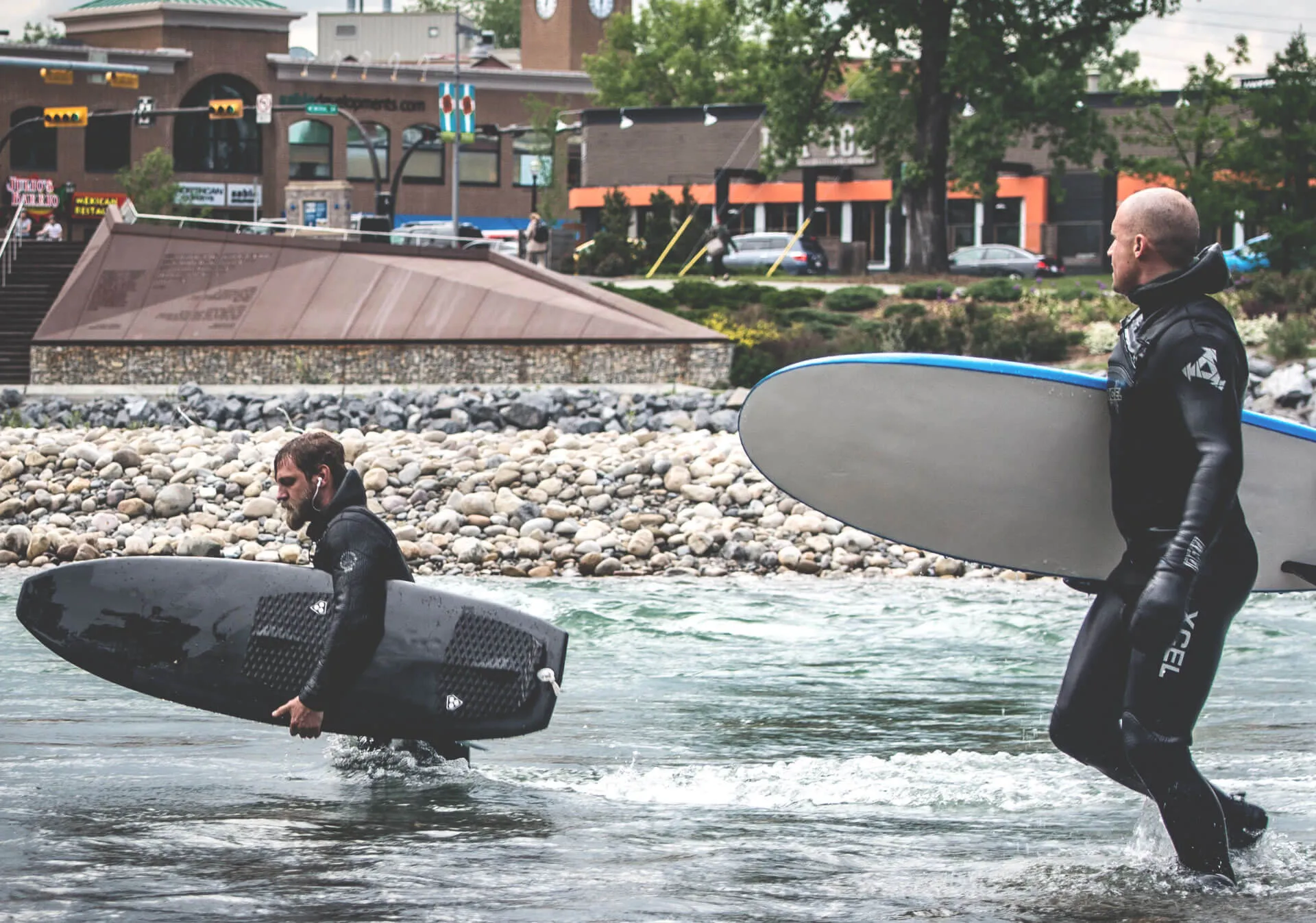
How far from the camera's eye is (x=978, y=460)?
202 inches

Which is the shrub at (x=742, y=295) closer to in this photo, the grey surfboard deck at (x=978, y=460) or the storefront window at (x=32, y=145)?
the grey surfboard deck at (x=978, y=460)

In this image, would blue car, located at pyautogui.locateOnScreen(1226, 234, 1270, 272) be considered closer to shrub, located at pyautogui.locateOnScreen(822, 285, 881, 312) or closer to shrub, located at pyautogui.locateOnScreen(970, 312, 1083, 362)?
shrub, located at pyautogui.locateOnScreen(970, 312, 1083, 362)

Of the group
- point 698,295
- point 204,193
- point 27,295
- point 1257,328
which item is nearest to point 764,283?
point 698,295

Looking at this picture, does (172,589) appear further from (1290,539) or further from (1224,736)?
(1224,736)

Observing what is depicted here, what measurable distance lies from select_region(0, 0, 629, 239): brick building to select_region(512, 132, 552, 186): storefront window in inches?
3.9

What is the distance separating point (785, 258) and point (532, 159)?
37494mm

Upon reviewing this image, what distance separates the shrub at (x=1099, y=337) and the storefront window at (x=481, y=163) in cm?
5407

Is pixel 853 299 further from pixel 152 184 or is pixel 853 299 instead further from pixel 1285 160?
pixel 152 184

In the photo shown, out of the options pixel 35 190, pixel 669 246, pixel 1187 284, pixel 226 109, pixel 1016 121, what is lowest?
pixel 669 246

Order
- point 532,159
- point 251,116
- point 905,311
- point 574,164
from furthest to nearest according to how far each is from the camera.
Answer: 1. point 574,164
2. point 532,159
3. point 251,116
4. point 905,311

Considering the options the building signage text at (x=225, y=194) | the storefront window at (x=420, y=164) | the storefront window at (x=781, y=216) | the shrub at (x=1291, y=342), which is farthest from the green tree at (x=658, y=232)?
the storefront window at (x=420, y=164)

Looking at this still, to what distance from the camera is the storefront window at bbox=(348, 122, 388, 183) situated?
2864 inches

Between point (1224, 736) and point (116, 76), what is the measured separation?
148 ft

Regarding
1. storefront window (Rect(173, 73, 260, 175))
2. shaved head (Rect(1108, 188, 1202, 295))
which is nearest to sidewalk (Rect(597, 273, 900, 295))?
shaved head (Rect(1108, 188, 1202, 295))
